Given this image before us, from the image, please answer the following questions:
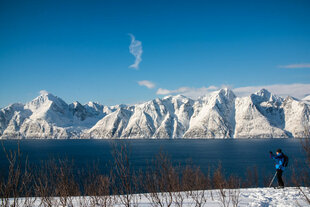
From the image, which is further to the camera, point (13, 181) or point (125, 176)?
point (125, 176)

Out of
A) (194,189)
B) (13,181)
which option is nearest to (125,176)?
(13,181)

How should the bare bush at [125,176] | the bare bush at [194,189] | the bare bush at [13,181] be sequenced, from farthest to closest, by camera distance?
the bare bush at [194,189]
the bare bush at [125,176]
the bare bush at [13,181]

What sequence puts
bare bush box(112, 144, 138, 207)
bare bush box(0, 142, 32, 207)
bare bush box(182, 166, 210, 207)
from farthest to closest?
bare bush box(182, 166, 210, 207) → bare bush box(112, 144, 138, 207) → bare bush box(0, 142, 32, 207)

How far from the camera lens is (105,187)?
39.6 ft

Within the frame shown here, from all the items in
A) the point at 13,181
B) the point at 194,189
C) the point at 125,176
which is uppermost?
the point at 13,181

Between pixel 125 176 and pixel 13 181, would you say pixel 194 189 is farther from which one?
pixel 13 181

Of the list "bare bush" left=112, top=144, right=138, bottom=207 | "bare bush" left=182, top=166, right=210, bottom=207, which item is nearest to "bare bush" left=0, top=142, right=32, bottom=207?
"bare bush" left=112, top=144, right=138, bottom=207

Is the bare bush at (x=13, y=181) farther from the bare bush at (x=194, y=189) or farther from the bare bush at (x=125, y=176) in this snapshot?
the bare bush at (x=194, y=189)

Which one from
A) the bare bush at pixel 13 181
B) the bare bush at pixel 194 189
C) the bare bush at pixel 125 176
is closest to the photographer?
the bare bush at pixel 13 181

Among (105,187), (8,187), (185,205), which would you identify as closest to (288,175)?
(185,205)

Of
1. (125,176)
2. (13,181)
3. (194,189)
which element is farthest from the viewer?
(194,189)

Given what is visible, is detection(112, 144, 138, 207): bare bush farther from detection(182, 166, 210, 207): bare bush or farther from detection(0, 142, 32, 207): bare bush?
detection(0, 142, 32, 207): bare bush

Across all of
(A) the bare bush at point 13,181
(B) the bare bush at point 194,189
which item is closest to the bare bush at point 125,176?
(B) the bare bush at point 194,189

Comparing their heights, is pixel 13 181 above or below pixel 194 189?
above
